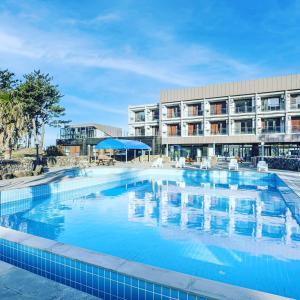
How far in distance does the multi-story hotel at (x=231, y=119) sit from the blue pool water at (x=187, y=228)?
1938 centimetres

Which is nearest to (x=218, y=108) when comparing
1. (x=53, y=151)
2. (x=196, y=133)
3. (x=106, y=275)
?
(x=196, y=133)

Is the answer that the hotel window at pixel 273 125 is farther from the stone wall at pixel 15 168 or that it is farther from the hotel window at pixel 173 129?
the stone wall at pixel 15 168

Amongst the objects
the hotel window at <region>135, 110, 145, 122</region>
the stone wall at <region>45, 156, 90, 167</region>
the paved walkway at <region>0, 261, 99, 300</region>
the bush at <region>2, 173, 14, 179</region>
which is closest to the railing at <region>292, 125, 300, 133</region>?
the hotel window at <region>135, 110, 145, 122</region>

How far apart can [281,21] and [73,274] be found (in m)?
25.5

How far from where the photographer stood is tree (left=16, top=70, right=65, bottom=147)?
30.7 m

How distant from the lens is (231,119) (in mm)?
33156

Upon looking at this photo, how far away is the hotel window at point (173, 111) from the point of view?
121 feet

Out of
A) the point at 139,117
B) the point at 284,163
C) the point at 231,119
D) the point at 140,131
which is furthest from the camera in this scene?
the point at 139,117

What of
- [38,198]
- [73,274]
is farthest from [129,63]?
[73,274]

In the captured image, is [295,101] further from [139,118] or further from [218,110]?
[139,118]

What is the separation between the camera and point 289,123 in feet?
98.0

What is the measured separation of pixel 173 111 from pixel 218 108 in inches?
236

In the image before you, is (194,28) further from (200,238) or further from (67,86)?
(200,238)

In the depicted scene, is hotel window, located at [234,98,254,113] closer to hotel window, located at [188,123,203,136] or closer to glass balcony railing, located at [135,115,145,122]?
hotel window, located at [188,123,203,136]
